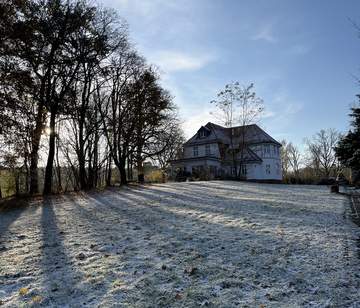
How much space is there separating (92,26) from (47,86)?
17.1ft

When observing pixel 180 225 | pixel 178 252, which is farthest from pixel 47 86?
pixel 178 252

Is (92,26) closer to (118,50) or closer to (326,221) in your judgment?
(118,50)

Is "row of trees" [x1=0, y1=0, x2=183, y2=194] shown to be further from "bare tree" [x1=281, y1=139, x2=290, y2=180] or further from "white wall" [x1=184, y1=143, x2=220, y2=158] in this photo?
"bare tree" [x1=281, y1=139, x2=290, y2=180]

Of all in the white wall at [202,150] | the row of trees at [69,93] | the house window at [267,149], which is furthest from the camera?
the house window at [267,149]

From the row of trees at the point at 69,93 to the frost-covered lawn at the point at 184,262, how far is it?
749 cm

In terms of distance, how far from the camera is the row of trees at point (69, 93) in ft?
48.6

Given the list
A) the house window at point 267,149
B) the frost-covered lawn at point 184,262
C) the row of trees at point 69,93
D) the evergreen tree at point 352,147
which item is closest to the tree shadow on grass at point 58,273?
the frost-covered lawn at point 184,262

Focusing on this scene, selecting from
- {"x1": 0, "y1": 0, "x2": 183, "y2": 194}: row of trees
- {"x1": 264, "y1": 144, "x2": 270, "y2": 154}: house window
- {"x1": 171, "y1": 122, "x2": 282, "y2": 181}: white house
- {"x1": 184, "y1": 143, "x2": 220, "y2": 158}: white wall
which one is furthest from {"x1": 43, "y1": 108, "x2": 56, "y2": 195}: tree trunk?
{"x1": 264, "y1": 144, "x2": 270, "y2": 154}: house window

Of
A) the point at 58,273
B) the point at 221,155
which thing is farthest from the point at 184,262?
the point at 221,155

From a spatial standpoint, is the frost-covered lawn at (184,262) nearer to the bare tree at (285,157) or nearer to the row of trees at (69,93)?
the row of trees at (69,93)

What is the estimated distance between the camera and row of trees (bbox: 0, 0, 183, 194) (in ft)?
48.6

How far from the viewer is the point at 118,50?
2544cm

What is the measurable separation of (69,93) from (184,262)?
695 inches

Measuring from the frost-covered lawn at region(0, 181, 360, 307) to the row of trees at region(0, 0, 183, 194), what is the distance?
7.49 m
